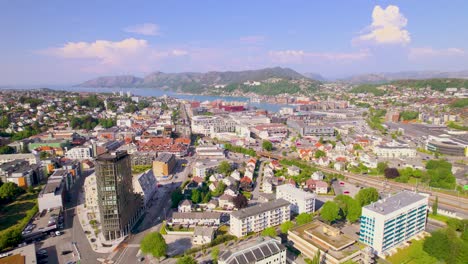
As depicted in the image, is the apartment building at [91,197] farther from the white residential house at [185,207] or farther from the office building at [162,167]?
the office building at [162,167]

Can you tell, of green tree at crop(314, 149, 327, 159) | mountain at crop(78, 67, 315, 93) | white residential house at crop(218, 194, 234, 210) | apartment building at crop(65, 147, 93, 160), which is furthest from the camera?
mountain at crop(78, 67, 315, 93)

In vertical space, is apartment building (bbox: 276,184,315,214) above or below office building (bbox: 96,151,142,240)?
below

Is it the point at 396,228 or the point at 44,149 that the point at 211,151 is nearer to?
the point at 44,149

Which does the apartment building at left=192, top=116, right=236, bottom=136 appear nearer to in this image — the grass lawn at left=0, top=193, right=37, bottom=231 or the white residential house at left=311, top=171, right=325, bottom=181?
the white residential house at left=311, top=171, right=325, bottom=181

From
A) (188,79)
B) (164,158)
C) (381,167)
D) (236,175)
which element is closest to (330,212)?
(236,175)

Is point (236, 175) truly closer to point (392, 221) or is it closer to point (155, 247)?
point (155, 247)

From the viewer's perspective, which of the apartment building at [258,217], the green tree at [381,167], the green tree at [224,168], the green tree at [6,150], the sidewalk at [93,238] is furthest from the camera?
the green tree at [6,150]

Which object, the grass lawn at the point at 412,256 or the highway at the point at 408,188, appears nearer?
the grass lawn at the point at 412,256

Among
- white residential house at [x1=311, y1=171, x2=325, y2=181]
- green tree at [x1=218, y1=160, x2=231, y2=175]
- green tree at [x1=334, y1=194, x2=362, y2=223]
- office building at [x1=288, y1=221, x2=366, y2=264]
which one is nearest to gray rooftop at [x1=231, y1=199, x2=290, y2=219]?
office building at [x1=288, y1=221, x2=366, y2=264]

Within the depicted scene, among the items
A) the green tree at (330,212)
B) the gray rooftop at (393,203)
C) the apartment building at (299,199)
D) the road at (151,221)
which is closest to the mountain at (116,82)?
the road at (151,221)
